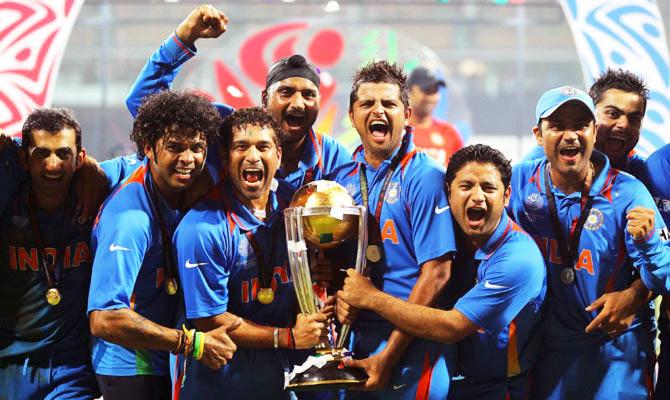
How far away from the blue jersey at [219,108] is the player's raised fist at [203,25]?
0.20 feet

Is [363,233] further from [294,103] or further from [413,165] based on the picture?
[294,103]

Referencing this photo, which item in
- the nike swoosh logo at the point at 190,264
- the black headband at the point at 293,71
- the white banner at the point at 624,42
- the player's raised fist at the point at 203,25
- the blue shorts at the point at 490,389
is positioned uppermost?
the white banner at the point at 624,42

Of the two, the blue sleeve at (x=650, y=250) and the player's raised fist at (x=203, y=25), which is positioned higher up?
the player's raised fist at (x=203, y=25)

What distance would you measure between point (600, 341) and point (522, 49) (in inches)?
231

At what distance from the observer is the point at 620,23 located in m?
6.54

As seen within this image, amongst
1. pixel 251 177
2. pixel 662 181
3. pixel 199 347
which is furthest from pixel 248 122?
pixel 662 181

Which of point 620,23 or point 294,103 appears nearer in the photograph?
point 294,103

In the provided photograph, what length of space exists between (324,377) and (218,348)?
1.42 ft

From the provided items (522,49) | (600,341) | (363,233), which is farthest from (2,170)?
(522,49)

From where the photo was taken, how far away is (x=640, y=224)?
3879 millimetres

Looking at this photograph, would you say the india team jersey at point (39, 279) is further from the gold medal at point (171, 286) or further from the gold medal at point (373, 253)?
the gold medal at point (373, 253)

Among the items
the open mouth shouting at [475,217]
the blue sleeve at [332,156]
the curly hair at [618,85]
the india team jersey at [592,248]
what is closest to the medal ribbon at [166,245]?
the blue sleeve at [332,156]

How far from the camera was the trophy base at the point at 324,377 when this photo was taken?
384 centimetres

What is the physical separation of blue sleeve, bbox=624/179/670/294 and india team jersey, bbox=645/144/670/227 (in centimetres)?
35
